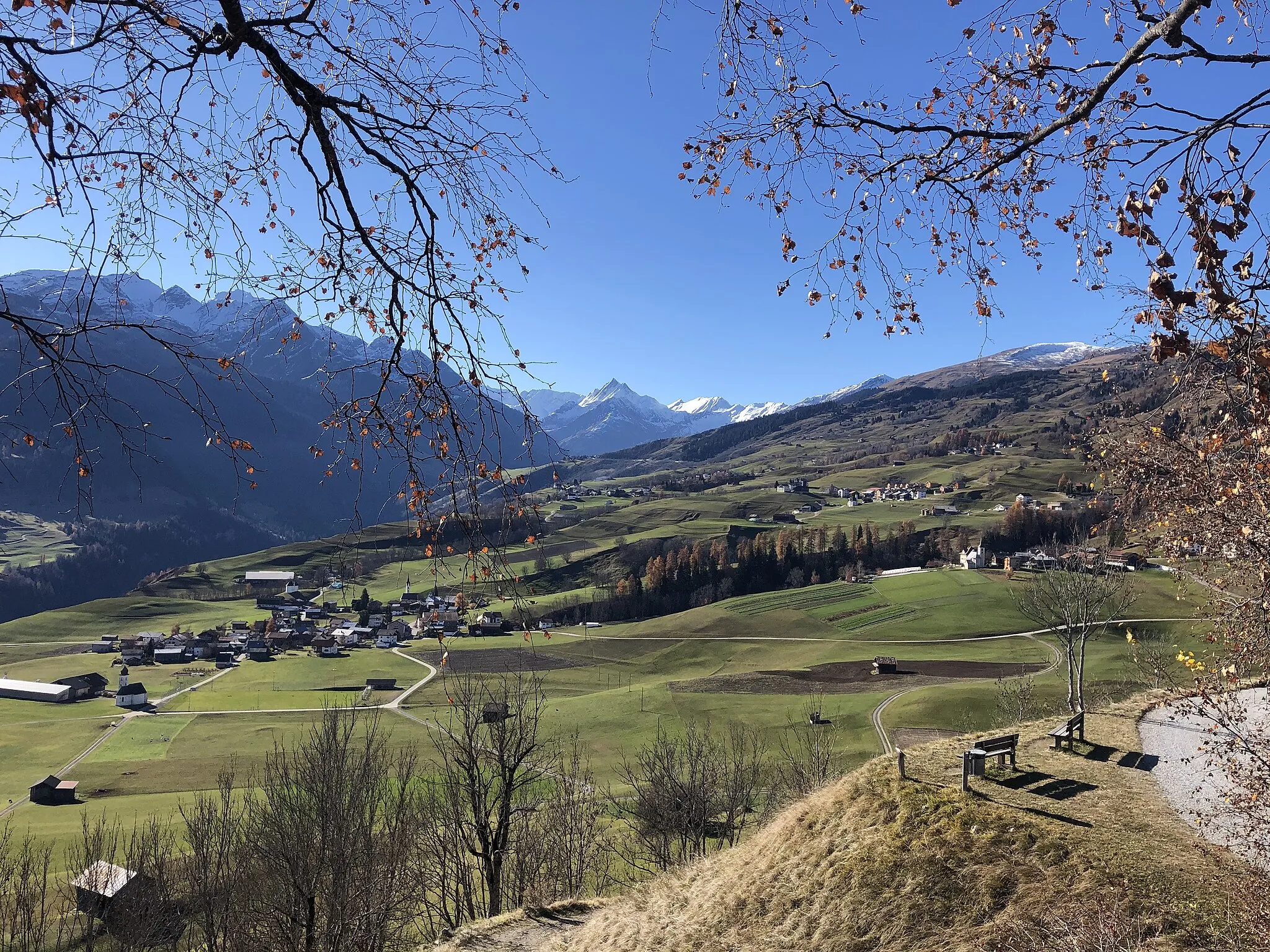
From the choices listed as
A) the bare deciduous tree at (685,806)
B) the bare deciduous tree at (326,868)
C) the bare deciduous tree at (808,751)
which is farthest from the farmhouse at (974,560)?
the bare deciduous tree at (326,868)

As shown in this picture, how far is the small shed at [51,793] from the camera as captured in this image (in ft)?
176

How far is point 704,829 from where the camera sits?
3516cm

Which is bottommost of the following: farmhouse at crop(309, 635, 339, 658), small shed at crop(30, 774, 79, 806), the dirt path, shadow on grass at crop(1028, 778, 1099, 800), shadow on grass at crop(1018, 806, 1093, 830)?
farmhouse at crop(309, 635, 339, 658)

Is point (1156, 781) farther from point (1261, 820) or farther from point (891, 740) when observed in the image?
point (891, 740)

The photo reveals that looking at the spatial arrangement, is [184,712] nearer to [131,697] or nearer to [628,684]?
[131,697]

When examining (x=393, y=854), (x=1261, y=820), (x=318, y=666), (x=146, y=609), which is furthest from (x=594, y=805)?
(x=146, y=609)

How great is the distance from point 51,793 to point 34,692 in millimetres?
50617

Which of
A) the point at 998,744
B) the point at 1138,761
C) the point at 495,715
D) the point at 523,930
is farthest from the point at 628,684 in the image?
the point at 1138,761

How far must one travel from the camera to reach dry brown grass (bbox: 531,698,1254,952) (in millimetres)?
10484

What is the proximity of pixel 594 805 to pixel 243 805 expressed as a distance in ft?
78.8

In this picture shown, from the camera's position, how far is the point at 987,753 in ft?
52.6

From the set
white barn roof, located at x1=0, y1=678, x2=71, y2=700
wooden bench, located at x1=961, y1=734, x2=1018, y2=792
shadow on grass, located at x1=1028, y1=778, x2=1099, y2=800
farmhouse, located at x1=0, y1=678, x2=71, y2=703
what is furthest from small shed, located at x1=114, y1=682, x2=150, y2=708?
shadow on grass, located at x1=1028, y1=778, x2=1099, y2=800

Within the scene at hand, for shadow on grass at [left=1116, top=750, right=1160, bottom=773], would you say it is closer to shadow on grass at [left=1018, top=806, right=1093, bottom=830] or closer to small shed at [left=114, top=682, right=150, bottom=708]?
shadow on grass at [left=1018, top=806, right=1093, bottom=830]

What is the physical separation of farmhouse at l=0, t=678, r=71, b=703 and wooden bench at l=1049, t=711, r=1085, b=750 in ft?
373
